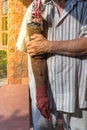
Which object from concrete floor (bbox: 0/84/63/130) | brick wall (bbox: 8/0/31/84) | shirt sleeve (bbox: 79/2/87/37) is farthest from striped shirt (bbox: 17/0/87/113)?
brick wall (bbox: 8/0/31/84)

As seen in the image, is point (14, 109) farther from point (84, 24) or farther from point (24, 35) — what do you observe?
point (84, 24)

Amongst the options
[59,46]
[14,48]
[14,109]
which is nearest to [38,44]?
[59,46]

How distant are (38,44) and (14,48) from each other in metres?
4.10

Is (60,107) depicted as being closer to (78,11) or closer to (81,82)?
(81,82)

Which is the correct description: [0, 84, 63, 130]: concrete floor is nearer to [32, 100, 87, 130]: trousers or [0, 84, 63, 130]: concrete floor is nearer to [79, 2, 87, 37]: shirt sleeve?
[32, 100, 87, 130]: trousers

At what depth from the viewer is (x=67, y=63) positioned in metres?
2.17

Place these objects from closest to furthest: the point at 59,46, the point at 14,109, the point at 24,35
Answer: the point at 59,46
the point at 24,35
the point at 14,109

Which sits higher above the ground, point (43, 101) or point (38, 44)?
point (38, 44)

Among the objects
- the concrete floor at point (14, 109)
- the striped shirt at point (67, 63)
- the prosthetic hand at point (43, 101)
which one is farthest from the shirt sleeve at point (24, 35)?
the concrete floor at point (14, 109)

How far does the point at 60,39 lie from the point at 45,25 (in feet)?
0.43

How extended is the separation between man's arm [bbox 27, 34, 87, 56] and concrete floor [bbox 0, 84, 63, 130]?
143 centimetres

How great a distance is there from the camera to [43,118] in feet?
7.57

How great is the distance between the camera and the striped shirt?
213cm

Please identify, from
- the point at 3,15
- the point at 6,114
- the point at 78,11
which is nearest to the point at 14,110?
the point at 6,114
